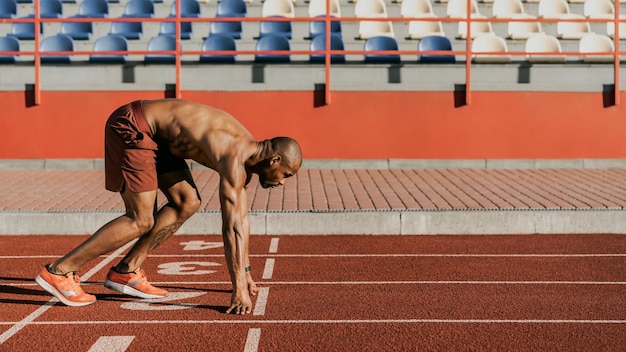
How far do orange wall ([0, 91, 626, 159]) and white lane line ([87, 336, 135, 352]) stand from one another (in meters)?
9.61

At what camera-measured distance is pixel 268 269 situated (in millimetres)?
8430

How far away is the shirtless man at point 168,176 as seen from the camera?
6523 millimetres

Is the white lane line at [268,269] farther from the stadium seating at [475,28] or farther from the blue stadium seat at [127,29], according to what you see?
the stadium seating at [475,28]

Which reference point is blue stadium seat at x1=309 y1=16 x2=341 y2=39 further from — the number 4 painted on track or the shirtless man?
the shirtless man

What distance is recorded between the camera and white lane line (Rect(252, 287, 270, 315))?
267 inches

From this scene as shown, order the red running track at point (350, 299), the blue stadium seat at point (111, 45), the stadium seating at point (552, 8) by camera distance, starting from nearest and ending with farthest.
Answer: the red running track at point (350, 299), the blue stadium seat at point (111, 45), the stadium seating at point (552, 8)

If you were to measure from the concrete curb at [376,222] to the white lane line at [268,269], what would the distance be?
5.02 feet

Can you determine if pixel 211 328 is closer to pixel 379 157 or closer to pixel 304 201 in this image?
pixel 304 201

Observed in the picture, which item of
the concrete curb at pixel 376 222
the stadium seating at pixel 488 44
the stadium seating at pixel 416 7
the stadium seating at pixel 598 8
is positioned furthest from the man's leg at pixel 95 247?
the stadium seating at pixel 598 8

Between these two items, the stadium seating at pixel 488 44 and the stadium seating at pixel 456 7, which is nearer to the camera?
the stadium seating at pixel 488 44

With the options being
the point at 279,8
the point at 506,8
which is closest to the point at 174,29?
the point at 279,8

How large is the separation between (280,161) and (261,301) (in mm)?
1149

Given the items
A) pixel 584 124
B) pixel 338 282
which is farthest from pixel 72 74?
pixel 338 282

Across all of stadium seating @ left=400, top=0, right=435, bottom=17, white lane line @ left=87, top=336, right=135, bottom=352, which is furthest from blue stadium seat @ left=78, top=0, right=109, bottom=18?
white lane line @ left=87, top=336, right=135, bottom=352
